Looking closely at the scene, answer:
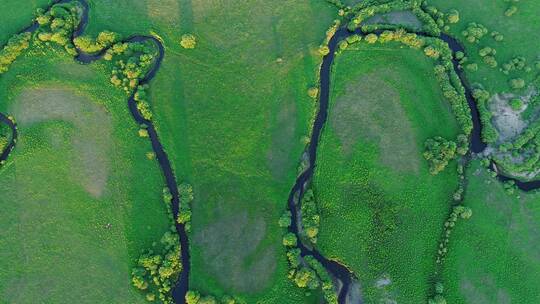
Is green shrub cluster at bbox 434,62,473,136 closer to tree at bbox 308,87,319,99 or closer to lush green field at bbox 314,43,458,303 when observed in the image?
lush green field at bbox 314,43,458,303

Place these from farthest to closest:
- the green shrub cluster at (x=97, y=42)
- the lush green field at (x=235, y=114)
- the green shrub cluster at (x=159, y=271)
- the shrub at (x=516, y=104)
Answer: the green shrub cluster at (x=97, y=42) < the shrub at (x=516, y=104) < the lush green field at (x=235, y=114) < the green shrub cluster at (x=159, y=271)

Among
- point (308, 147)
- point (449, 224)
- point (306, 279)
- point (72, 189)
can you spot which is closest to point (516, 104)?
point (449, 224)

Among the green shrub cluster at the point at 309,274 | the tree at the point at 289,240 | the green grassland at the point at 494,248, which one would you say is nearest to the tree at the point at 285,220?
the tree at the point at 289,240

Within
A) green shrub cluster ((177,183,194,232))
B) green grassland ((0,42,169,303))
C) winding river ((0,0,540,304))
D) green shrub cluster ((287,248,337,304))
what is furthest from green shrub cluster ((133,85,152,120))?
green shrub cluster ((287,248,337,304))

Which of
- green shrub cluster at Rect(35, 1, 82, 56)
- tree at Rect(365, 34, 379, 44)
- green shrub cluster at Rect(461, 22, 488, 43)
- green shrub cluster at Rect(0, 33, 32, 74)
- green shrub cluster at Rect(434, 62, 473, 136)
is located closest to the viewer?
green shrub cluster at Rect(434, 62, 473, 136)

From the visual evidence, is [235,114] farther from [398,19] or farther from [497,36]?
[497,36]

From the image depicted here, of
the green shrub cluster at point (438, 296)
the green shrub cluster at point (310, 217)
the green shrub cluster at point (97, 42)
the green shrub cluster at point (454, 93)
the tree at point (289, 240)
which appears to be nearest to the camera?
the green shrub cluster at point (438, 296)

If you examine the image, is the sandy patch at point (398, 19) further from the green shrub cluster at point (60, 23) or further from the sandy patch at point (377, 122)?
the green shrub cluster at point (60, 23)
